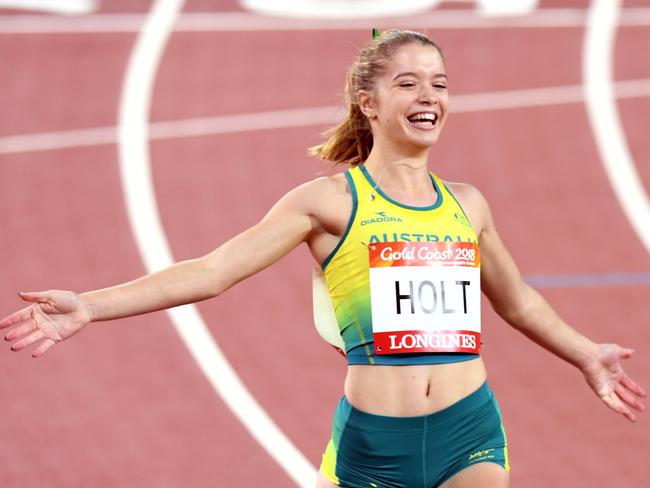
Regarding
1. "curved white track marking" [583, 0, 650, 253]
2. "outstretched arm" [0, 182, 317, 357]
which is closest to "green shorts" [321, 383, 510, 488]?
"outstretched arm" [0, 182, 317, 357]

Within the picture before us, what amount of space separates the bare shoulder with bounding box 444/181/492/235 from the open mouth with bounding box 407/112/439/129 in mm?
242

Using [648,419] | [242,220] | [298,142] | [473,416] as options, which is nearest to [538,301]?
[473,416]

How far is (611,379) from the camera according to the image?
439cm

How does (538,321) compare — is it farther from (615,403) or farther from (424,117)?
(424,117)

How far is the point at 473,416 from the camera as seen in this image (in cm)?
392

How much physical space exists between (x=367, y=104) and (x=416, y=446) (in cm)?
107

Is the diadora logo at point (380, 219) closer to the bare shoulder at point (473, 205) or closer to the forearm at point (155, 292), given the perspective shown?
the bare shoulder at point (473, 205)

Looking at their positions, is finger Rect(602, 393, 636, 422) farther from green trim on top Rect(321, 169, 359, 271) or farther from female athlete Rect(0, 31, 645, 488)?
green trim on top Rect(321, 169, 359, 271)

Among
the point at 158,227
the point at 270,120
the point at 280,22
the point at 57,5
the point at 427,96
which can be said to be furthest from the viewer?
the point at 57,5

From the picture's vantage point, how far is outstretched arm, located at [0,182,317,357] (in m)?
3.56

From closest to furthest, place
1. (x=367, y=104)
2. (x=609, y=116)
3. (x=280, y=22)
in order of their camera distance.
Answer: (x=367, y=104), (x=609, y=116), (x=280, y=22)

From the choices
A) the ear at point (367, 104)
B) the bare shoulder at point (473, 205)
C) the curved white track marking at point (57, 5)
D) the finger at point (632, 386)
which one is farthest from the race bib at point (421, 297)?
the curved white track marking at point (57, 5)

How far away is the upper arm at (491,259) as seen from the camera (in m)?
4.18

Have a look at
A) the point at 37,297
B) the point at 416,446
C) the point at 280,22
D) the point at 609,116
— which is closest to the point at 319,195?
the point at 416,446
